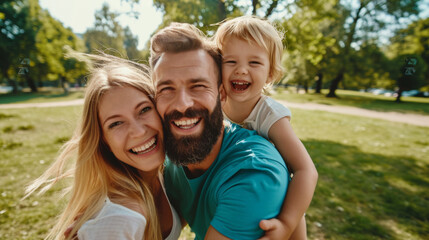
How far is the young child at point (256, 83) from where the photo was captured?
2080 mm

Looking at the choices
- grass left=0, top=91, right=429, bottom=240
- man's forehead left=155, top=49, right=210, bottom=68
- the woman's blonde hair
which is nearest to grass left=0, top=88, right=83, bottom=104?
grass left=0, top=91, right=429, bottom=240

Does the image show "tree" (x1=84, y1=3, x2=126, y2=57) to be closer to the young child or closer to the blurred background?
the blurred background

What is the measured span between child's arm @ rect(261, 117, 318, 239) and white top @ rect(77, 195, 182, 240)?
870mm

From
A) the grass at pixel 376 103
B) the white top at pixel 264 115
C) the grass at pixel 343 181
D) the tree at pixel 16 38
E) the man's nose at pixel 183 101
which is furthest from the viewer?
the grass at pixel 376 103

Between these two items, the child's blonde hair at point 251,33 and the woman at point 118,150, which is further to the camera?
the child's blonde hair at point 251,33

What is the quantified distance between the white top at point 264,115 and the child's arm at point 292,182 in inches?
2.1

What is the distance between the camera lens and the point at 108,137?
1.91 m

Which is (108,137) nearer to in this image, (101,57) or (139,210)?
(139,210)

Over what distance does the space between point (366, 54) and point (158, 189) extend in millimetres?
28143

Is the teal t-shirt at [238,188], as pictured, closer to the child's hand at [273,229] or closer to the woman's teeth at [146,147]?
the child's hand at [273,229]

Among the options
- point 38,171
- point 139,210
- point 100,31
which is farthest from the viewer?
point 100,31

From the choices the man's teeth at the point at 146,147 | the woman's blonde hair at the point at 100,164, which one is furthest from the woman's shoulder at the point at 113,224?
the man's teeth at the point at 146,147

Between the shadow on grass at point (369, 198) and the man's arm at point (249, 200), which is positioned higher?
the man's arm at point (249, 200)

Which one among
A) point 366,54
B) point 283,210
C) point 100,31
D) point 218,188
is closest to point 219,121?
point 218,188
